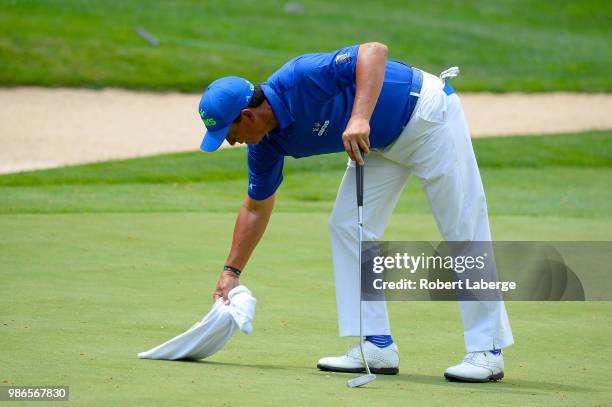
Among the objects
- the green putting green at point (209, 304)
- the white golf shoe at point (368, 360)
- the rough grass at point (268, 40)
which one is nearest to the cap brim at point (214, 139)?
the green putting green at point (209, 304)

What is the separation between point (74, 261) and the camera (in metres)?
7.94

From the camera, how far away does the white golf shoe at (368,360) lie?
542cm

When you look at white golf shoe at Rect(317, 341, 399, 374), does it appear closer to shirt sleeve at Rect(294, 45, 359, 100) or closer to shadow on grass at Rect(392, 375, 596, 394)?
shadow on grass at Rect(392, 375, 596, 394)

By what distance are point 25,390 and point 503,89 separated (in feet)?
64.5

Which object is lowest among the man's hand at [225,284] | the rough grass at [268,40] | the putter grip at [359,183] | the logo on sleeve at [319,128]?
the man's hand at [225,284]

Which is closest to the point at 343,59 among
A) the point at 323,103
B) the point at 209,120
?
the point at 323,103

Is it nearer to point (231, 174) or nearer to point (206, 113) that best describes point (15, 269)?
point (206, 113)

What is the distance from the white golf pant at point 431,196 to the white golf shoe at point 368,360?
97 millimetres

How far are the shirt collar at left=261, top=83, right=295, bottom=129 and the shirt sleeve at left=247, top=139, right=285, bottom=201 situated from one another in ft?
0.77

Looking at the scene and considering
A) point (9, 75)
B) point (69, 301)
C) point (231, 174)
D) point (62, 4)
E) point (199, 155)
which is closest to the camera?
point (69, 301)

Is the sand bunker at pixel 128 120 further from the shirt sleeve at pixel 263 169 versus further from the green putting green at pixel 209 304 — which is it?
the shirt sleeve at pixel 263 169

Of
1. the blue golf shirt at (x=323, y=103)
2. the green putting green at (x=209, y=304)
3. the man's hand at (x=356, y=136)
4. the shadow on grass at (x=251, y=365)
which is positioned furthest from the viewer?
the shadow on grass at (x=251, y=365)

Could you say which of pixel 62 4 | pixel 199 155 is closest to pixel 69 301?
pixel 199 155

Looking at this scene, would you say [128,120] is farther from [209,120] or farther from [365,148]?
[365,148]
